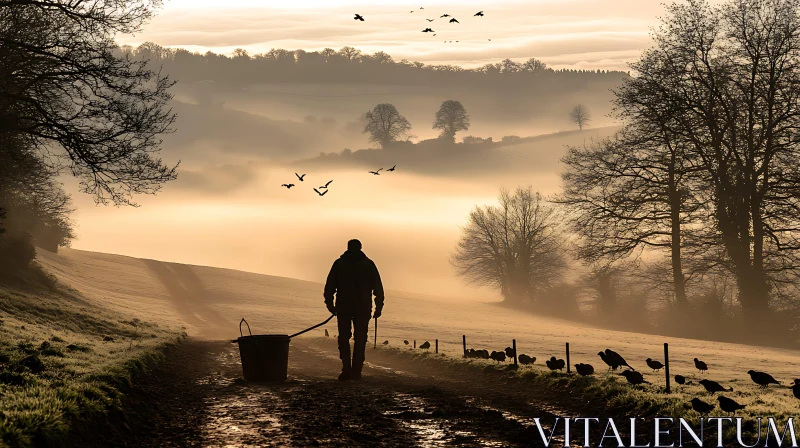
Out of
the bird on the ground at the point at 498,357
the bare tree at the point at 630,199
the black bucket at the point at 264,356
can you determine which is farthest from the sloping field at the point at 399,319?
the black bucket at the point at 264,356

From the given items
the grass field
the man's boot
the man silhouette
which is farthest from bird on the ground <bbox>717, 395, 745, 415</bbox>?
the grass field

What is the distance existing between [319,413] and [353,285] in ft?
15.6

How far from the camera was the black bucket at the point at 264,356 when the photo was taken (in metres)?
14.3

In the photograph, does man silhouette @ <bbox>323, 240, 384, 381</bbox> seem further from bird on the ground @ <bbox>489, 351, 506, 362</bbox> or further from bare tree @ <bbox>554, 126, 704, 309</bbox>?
bare tree @ <bbox>554, 126, 704, 309</bbox>

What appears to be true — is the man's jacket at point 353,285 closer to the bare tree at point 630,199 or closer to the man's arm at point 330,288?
the man's arm at point 330,288

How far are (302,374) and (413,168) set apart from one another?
136 m

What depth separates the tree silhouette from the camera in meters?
157

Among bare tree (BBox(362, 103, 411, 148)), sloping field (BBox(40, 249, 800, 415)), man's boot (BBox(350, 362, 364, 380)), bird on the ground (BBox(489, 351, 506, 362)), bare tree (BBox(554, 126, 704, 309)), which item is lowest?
sloping field (BBox(40, 249, 800, 415))

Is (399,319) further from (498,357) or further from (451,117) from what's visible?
(451,117)

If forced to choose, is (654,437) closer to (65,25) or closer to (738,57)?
(65,25)

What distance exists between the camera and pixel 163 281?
7075 cm

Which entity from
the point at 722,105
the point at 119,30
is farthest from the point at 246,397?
the point at 722,105

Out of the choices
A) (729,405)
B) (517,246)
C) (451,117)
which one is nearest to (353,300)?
(729,405)

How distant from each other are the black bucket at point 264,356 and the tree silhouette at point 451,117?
144304mm
